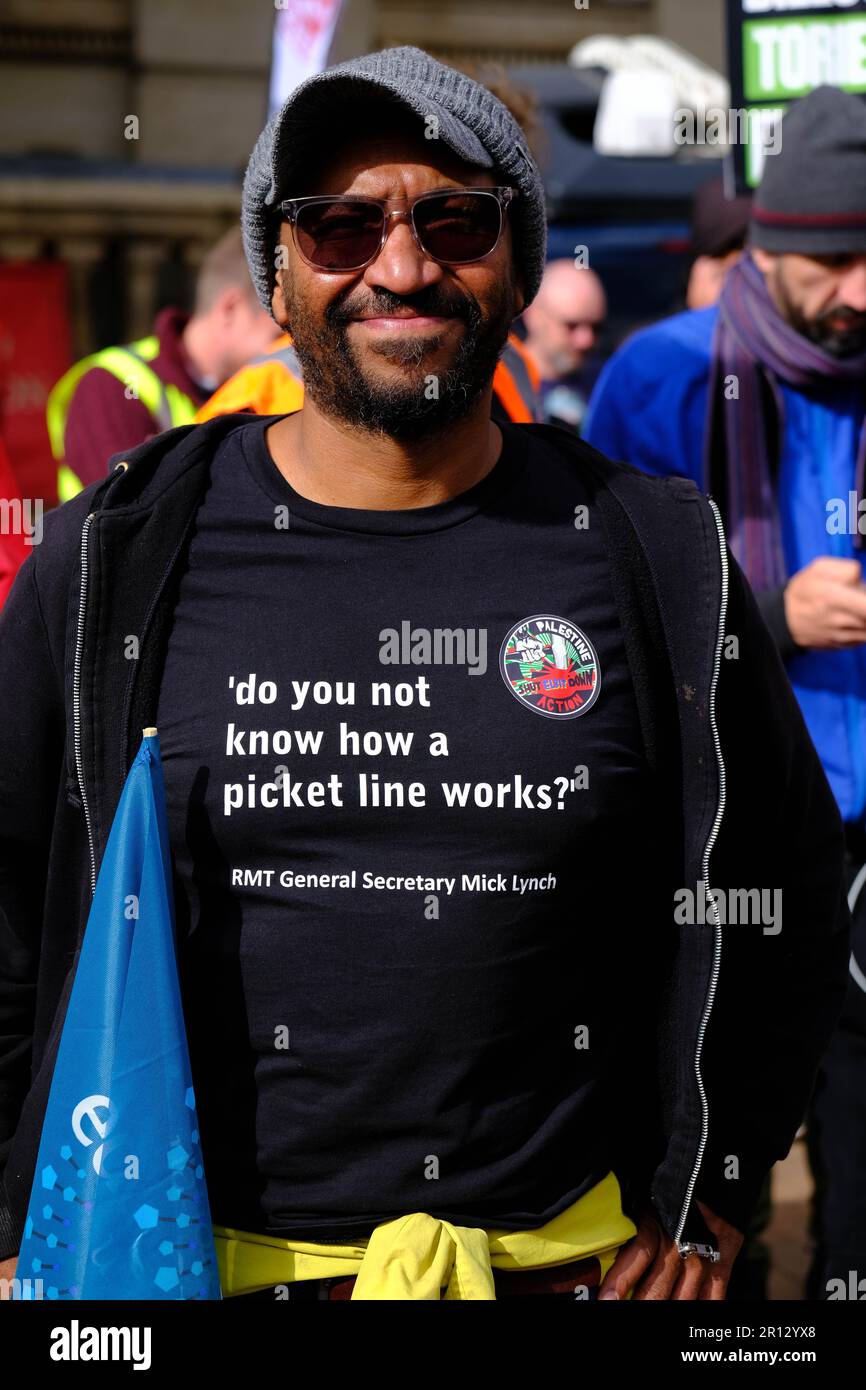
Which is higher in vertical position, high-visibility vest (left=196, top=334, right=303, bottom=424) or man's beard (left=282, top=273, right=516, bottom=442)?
high-visibility vest (left=196, top=334, right=303, bottom=424)

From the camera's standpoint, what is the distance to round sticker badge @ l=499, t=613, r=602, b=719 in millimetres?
2205

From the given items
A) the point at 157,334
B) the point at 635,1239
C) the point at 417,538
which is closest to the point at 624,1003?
the point at 635,1239

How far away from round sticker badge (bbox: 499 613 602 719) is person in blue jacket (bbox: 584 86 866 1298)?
4.41 feet

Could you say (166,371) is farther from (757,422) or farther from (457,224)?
(457,224)

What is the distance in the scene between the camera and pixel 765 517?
373 centimetres

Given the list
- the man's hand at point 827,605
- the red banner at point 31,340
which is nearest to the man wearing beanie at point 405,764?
the man's hand at point 827,605

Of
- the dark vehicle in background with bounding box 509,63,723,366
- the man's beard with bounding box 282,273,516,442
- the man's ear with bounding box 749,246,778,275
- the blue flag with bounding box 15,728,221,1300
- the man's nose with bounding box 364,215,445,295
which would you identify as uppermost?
the dark vehicle in background with bounding box 509,63,723,366

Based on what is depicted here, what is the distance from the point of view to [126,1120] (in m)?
2.04

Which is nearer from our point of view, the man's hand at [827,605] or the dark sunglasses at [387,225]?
the dark sunglasses at [387,225]

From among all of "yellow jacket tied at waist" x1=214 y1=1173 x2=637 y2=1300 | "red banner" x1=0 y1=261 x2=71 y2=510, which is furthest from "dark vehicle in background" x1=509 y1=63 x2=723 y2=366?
"yellow jacket tied at waist" x1=214 y1=1173 x2=637 y2=1300

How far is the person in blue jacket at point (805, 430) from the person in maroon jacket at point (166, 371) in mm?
1593

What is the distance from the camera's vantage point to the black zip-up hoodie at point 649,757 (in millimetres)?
2227

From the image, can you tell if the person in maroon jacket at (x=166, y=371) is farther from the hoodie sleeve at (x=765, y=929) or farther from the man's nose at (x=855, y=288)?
the hoodie sleeve at (x=765, y=929)

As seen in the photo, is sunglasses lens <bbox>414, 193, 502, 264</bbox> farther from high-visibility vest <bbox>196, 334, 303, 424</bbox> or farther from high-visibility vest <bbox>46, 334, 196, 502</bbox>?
high-visibility vest <bbox>46, 334, 196, 502</bbox>
